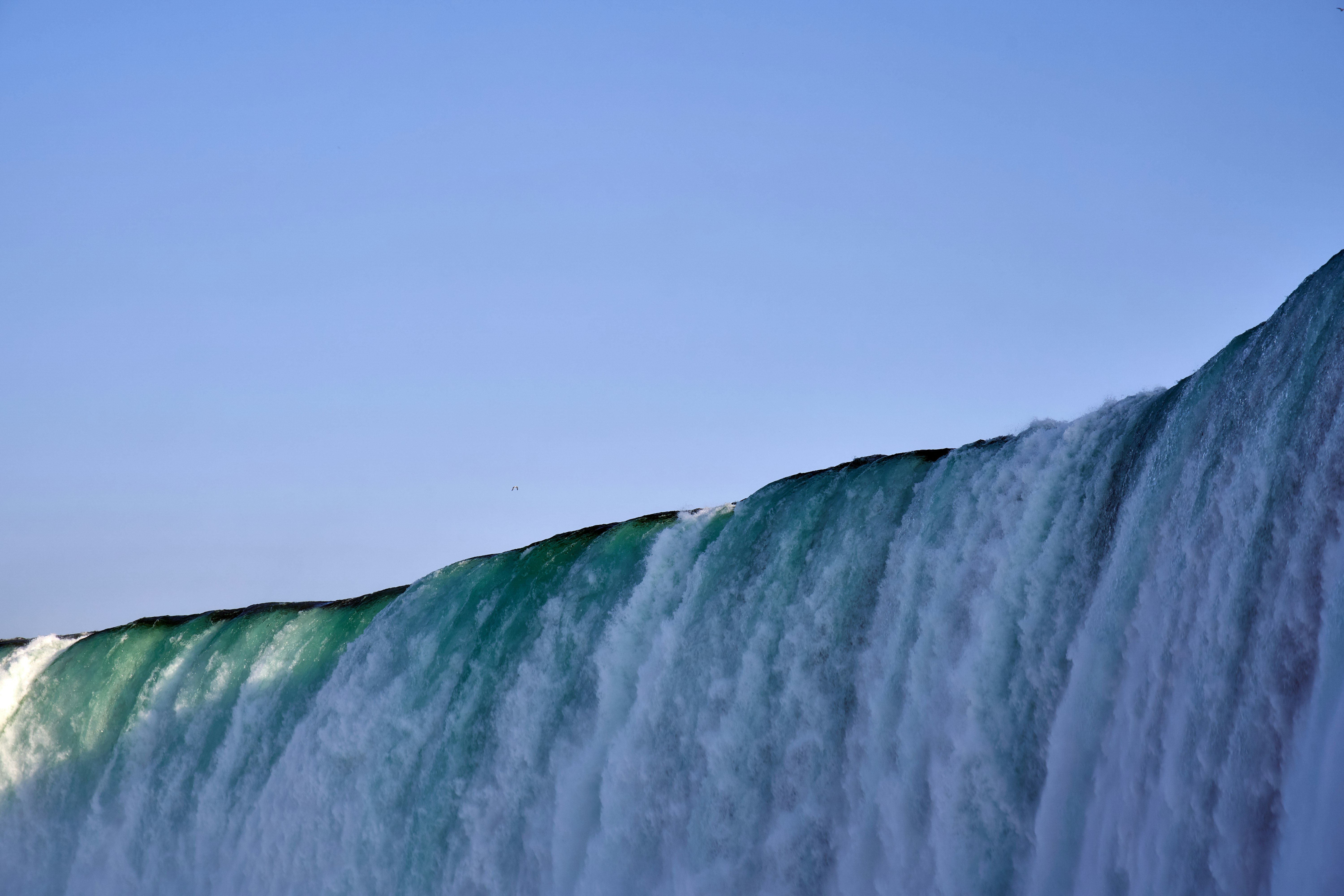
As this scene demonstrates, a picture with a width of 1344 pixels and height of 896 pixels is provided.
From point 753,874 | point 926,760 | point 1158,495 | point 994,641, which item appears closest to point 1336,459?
point 1158,495

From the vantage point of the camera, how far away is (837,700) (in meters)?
7.08

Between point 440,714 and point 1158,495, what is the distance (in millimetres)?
5693

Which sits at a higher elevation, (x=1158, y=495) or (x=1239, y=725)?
(x=1158, y=495)

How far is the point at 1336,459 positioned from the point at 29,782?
486 inches

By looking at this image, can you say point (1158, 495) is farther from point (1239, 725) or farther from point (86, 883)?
point (86, 883)

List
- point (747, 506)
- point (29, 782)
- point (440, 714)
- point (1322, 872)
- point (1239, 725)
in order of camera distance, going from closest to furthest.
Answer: point (1322, 872)
point (1239, 725)
point (747, 506)
point (440, 714)
point (29, 782)

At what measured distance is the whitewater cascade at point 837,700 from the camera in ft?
15.8

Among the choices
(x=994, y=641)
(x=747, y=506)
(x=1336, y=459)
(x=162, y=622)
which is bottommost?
(x=994, y=641)

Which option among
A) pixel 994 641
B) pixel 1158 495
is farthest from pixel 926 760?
pixel 1158 495

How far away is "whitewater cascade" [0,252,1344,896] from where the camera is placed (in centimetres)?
483

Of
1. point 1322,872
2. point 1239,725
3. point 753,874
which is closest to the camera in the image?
point 1322,872

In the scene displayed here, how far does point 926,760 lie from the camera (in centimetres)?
636

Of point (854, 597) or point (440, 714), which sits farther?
point (440, 714)

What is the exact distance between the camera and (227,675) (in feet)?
38.5
